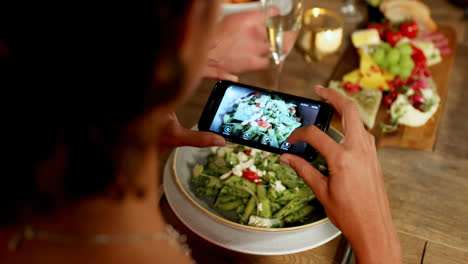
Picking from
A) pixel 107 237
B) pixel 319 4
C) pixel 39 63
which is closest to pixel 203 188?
pixel 107 237

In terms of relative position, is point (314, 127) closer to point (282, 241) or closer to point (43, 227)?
point (282, 241)

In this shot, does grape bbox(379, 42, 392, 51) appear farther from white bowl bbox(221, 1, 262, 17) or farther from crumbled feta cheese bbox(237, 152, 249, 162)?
crumbled feta cheese bbox(237, 152, 249, 162)

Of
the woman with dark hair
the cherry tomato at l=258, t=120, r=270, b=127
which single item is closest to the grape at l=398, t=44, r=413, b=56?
the cherry tomato at l=258, t=120, r=270, b=127

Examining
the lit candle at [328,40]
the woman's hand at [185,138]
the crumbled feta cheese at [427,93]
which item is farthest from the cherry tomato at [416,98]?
the woman's hand at [185,138]

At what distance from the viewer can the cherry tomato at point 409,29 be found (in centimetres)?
145

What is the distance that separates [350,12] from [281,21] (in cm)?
70

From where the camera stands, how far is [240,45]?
137 cm

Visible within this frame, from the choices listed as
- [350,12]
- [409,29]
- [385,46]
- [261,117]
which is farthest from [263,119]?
[350,12]

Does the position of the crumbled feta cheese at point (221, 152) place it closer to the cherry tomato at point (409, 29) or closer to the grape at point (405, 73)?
the grape at point (405, 73)

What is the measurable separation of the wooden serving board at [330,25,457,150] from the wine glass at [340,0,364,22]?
0.92ft

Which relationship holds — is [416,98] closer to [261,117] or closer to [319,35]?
[319,35]

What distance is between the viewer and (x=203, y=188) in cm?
91

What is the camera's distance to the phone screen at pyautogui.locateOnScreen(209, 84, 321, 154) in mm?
A: 871

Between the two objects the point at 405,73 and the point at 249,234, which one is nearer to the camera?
the point at 249,234
